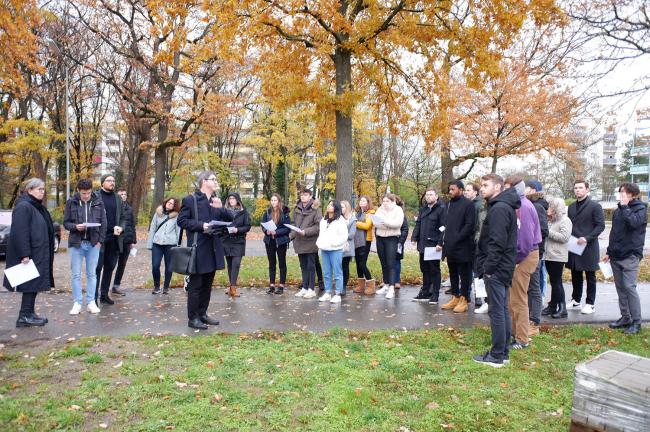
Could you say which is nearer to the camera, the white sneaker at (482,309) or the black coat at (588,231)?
the black coat at (588,231)

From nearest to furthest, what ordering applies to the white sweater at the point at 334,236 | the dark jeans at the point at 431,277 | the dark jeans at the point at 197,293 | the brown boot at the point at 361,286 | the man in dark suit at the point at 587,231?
the dark jeans at the point at 197,293 < the man in dark suit at the point at 587,231 < the dark jeans at the point at 431,277 < the white sweater at the point at 334,236 < the brown boot at the point at 361,286

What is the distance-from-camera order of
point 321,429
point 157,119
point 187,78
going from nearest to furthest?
point 321,429 < point 157,119 < point 187,78

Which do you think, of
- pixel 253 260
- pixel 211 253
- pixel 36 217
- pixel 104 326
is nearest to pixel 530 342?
pixel 211 253

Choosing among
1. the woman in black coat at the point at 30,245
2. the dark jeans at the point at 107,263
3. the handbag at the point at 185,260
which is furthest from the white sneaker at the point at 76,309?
the handbag at the point at 185,260

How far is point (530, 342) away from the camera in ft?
19.9

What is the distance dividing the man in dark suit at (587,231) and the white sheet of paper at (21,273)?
7929 mm

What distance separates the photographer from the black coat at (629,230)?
6586 millimetres

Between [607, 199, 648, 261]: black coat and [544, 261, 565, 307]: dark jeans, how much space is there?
37.4 inches

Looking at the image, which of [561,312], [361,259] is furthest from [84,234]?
[561,312]

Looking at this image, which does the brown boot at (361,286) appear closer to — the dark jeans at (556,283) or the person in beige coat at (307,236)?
the person in beige coat at (307,236)

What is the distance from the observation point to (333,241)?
28.4ft

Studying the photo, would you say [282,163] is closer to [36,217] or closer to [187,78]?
[187,78]

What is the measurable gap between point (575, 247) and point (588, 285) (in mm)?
757

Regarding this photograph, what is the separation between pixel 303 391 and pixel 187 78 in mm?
26878
